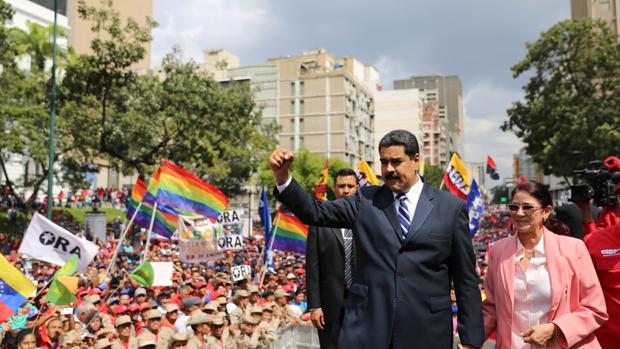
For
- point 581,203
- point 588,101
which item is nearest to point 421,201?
point 581,203

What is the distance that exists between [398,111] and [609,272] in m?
91.2

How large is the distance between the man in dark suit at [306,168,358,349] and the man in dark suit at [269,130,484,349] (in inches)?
54.7

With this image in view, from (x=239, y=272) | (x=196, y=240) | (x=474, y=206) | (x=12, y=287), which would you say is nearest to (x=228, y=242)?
(x=196, y=240)

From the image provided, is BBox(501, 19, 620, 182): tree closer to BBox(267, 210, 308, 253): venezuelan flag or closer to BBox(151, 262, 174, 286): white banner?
BBox(267, 210, 308, 253): venezuelan flag

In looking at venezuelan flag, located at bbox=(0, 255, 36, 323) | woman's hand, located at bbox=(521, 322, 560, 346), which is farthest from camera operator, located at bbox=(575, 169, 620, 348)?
venezuelan flag, located at bbox=(0, 255, 36, 323)

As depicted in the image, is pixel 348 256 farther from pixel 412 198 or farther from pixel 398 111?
pixel 398 111

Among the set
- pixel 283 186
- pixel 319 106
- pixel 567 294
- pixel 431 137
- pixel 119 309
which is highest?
pixel 431 137

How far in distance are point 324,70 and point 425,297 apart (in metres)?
68.6

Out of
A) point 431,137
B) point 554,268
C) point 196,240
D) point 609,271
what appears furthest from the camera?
point 431,137

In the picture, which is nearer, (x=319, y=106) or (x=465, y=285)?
(x=465, y=285)

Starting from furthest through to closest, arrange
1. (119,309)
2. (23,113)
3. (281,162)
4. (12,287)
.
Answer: (23,113) < (119,309) < (12,287) < (281,162)

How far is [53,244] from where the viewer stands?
8914 millimetres

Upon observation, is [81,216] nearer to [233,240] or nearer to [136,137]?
[136,137]

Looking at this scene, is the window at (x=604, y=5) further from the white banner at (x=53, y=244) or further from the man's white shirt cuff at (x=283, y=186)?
the man's white shirt cuff at (x=283, y=186)
